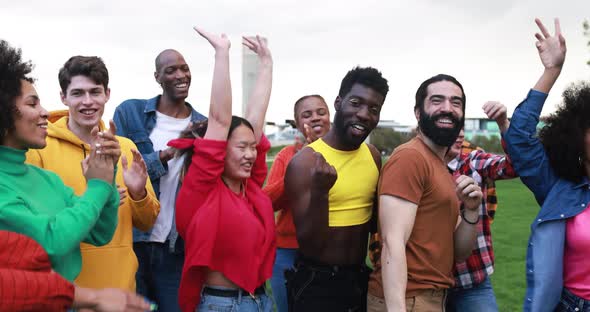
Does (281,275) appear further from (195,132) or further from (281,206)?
(195,132)

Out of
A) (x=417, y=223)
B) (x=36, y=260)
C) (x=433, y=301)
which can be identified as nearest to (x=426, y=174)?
(x=417, y=223)

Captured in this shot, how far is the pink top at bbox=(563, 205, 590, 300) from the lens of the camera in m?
3.43

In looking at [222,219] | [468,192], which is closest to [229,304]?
[222,219]

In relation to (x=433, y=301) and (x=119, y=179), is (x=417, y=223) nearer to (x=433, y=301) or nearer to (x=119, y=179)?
(x=433, y=301)

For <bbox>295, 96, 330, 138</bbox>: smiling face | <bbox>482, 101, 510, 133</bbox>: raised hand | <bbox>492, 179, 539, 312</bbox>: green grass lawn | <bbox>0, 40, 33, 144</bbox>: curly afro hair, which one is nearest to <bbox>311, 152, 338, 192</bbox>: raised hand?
<bbox>482, 101, 510, 133</bbox>: raised hand

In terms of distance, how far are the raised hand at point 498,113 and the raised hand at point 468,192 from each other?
388 mm

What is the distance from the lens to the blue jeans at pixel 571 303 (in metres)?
3.43

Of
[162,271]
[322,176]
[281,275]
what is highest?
[322,176]

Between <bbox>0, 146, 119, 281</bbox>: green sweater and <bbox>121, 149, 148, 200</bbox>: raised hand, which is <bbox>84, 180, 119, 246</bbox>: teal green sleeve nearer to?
<bbox>0, 146, 119, 281</bbox>: green sweater

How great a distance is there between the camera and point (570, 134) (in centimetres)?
362

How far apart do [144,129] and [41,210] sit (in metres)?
1.84

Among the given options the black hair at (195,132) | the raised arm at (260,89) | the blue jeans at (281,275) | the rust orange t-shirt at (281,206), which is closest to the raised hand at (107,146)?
the black hair at (195,132)

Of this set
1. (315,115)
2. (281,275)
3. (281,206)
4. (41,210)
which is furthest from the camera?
(315,115)

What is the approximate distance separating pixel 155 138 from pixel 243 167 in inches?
46.1
